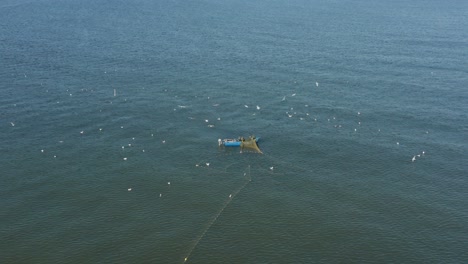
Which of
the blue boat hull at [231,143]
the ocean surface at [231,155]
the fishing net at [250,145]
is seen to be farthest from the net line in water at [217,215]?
the blue boat hull at [231,143]

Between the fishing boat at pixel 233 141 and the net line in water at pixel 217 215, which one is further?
the fishing boat at pixel 233 141

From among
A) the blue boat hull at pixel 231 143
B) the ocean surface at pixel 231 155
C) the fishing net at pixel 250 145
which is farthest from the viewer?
the fishing net at pixel 250 145

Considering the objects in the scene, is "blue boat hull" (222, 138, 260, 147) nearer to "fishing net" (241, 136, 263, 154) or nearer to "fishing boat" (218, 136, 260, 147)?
"fishing boat" (218, 136, 260, 147)

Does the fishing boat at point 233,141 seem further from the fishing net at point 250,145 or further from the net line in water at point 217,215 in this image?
the net line in water at point 217,215

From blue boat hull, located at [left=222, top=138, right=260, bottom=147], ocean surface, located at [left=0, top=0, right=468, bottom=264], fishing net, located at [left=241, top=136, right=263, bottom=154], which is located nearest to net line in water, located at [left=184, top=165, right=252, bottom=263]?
ocean surface, located at [left=0, top=0, right=468, bottom=264]

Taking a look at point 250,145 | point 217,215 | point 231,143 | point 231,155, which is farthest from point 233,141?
point 217,215

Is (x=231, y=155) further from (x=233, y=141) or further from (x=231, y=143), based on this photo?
(x=233, y=141)

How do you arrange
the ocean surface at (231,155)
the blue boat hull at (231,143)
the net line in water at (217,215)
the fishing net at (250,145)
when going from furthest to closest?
the fishing net at (250,145) → the blue boat hull at (231,143) → the ocean surface at (231,155) → the net line in water at (217,215)

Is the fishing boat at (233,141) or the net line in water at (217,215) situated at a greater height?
the fishing boat at (233,141)

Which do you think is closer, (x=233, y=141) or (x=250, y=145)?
(x=250, y=145)
